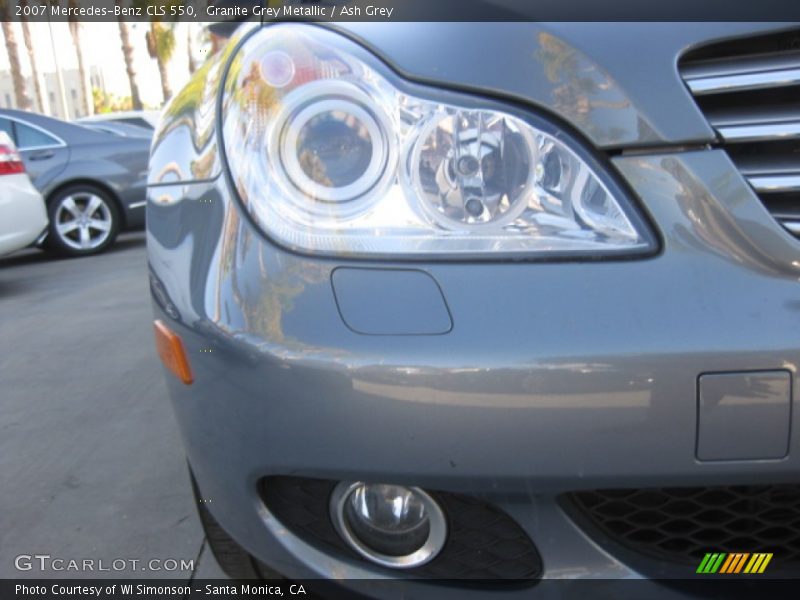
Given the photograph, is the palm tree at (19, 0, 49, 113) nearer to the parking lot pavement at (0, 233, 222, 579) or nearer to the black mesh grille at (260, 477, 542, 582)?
the parking lot pavement at (0, 233, 222, 579)

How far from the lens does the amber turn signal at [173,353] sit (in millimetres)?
1278

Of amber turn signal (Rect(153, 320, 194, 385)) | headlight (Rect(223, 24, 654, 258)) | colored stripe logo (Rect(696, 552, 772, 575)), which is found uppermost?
headlight (Rect(223, 24, 654, 258))

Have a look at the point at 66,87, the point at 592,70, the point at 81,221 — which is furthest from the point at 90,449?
the point at 66,87

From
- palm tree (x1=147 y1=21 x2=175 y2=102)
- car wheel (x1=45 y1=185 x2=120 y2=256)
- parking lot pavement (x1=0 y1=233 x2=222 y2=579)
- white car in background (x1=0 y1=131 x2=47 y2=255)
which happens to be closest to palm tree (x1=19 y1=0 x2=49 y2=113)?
palm tree (x1=147 y1=21 x2=175 y2=102)

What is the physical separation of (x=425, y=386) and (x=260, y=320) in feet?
0.85

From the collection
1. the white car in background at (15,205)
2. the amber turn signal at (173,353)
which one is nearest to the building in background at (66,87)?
the white car in background at (15,205)

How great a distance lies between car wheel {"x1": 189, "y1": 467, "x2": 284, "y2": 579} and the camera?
5.16ft

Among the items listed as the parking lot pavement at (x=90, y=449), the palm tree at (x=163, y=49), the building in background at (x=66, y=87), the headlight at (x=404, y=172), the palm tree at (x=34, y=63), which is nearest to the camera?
the headlight at (x=404, y=172)

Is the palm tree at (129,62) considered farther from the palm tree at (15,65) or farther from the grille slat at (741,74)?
the grille slat at (741,74)

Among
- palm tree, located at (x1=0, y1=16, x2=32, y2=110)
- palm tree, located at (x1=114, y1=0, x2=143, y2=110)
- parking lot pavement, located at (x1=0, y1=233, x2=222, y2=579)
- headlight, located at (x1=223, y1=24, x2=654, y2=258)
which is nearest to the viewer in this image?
headlight, located at (x1=223, y1=24, x2=654, y2=258)

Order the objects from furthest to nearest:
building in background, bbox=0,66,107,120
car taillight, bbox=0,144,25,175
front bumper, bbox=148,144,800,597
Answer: building in background, bbox=0,66,107,120
car taillight, bbox=0,144,25,175
front bumper, bbox=148,144,800,597

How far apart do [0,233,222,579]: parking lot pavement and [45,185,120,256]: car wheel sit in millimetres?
2589

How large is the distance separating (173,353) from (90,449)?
5.16 ft

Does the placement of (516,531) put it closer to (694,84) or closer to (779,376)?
(779,376)
